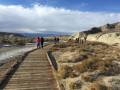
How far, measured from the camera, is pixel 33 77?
79.7ft

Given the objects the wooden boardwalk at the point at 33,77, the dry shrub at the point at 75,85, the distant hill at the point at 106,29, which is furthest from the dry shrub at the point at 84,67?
the distant hill at the point at 106,29

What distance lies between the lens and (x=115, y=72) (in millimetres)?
26906

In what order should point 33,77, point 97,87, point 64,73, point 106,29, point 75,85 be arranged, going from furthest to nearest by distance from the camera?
point 106,29, point 64,73, point 33,77, point 75,85, point 97,87

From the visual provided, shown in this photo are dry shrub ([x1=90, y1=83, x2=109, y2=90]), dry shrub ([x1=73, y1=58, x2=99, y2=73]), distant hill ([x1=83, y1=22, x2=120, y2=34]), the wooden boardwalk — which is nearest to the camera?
dry shrub ([x1=90, y1=83, x2=109, y2=90])

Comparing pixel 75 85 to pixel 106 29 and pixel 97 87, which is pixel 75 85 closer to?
pixel 97 87

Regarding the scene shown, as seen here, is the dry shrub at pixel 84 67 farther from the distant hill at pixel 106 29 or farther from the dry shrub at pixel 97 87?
the distant hill at pixel 106 29

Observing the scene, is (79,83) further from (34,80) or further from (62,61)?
(62,61)

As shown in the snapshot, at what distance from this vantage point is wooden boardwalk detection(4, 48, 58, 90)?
2165cm

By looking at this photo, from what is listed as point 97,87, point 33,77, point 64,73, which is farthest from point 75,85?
point 33,77

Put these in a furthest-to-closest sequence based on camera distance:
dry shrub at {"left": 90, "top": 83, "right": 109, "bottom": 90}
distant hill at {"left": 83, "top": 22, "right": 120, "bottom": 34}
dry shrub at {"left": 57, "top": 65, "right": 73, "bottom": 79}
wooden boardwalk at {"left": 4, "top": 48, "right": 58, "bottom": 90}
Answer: distant hill at {"left": 83, "top": 22, "right": 120, "bottom": 34}, dry shrub at {"left": 57, "top": 65, "right": 73, "bottom": 79}, wooden boardwalk at {"left": 4, "top": 48, "right": 58, "bottom": 90}, dry shrub at {"left": 90, "top": 83, "right": 109, "bottom": 90}

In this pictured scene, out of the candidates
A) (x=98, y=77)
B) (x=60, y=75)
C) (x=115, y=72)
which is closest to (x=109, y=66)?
(x=115, y=72)

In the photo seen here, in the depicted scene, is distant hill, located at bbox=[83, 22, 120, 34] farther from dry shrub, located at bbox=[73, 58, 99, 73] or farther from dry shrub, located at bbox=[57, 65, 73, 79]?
dry shrub, located at bbox=[57, 65, 73, 79]

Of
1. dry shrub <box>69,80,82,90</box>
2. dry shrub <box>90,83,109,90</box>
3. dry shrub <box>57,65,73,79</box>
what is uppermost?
dry shrub <box>57,65,73,79</box>

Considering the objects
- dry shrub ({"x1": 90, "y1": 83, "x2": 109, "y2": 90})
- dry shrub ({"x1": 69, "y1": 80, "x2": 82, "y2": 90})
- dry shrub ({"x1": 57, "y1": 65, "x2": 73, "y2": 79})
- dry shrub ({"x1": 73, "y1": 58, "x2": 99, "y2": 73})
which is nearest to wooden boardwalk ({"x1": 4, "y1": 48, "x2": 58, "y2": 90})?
dry shrub ({"x1": 57, "y1": 65, "x2": 73, "y2": 79})
